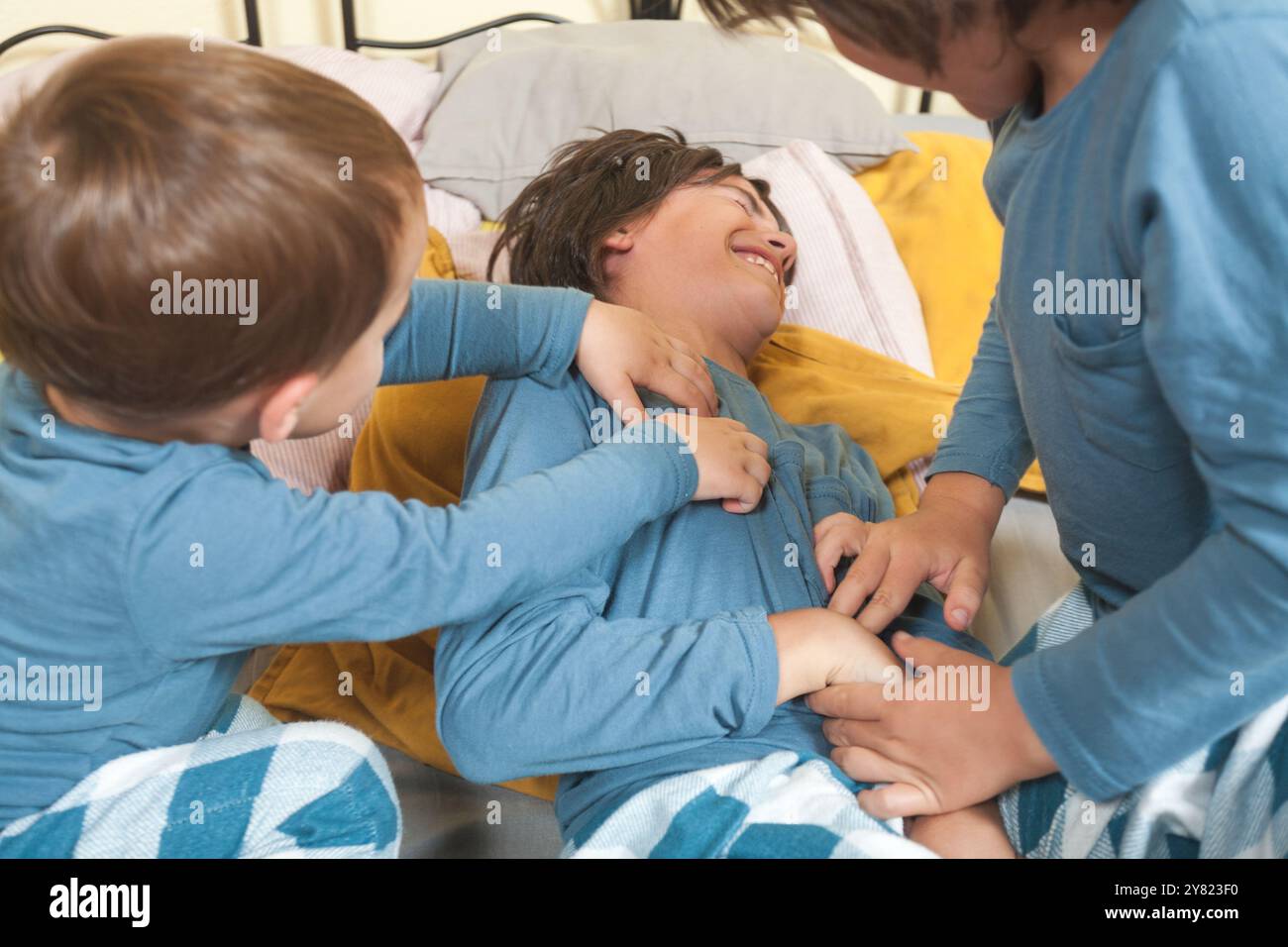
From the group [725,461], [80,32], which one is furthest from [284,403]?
[80,32]

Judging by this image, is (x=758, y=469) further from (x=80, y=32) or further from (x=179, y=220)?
(x=80, y=32)

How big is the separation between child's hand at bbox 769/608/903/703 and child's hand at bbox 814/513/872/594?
119 millimetres

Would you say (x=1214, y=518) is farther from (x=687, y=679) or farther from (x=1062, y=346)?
(x=687, y=679)

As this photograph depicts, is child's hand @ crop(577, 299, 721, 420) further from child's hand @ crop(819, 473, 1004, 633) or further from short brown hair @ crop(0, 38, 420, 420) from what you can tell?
short brown hair @ crop(0, 38, 420, 420)

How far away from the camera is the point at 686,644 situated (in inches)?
36.3

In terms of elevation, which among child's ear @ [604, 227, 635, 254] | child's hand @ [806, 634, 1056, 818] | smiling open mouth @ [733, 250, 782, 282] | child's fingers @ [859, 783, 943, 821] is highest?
child's ear @ [604, 227, 635, 254]

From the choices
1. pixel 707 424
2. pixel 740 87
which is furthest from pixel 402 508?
pixel 740 87

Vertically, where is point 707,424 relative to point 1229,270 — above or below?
below

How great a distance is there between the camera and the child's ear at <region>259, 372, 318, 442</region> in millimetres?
782

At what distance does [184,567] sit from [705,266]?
745 mm

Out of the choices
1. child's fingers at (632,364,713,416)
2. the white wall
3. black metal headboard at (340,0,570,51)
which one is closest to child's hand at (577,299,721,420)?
child's fingers at (632,364,713,416)

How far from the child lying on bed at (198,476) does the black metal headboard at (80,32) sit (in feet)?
5.13
